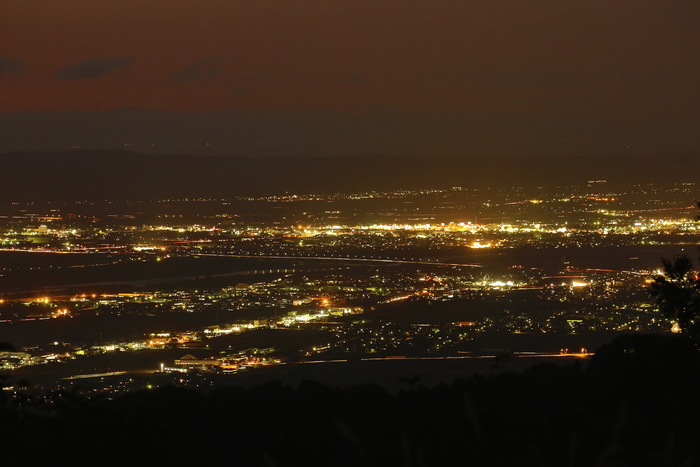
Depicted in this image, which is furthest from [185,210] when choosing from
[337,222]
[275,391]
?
[275,391]

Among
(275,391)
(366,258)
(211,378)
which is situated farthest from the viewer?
(366,258)

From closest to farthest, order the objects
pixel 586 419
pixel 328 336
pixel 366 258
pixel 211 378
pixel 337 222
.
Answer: pixel 586 419 < pixel 211 378 < pixel 328 336 < pixel 366 258 < pixel 337 222

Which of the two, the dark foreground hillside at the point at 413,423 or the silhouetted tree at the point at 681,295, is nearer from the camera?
the dark foreground hillside at the point at 413,423

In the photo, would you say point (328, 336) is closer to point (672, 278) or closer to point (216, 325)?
point (216, 325)

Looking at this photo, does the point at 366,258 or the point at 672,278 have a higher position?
the point at 672,278

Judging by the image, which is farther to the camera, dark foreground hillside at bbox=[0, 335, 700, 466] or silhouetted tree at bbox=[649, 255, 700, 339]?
silhouetted tree at bbox=[649, 255, 700, 339]

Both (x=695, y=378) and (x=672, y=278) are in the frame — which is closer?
(x=695, y=378)
